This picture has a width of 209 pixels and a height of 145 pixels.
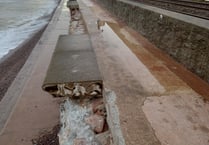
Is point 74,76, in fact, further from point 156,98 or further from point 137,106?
point 156,98

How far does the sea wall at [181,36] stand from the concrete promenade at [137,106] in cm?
39

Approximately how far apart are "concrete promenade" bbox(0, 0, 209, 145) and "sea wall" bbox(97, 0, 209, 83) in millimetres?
389

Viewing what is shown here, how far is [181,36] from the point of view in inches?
204

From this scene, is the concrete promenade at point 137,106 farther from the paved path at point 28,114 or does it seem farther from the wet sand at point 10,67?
the wet sand at point 10,67

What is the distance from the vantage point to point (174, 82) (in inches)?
166

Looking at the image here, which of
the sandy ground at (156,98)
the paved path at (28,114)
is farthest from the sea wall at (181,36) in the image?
the paved path at (28,114)

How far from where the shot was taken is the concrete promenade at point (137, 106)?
2736 mm

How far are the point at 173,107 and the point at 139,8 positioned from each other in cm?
614

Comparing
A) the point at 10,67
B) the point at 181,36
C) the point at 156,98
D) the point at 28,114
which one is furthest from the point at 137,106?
the point at 10,67

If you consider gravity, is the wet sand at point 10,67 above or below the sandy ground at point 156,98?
below

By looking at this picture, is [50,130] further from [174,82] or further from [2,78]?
[2,78]

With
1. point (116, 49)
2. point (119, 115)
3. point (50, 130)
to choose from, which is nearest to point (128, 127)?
point (119, 115)

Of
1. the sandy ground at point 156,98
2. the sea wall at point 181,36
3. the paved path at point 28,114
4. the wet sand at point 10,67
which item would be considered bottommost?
the wet sand at point 10,67

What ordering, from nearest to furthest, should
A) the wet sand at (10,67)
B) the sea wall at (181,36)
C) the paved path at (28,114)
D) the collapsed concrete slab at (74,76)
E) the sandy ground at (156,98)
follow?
the sandy ground at (156,98) < the collapsed concrete slab at (74,76) < the paved path at (28,114) < the sea wall at (181,36) < the wet sand at (10,67)
